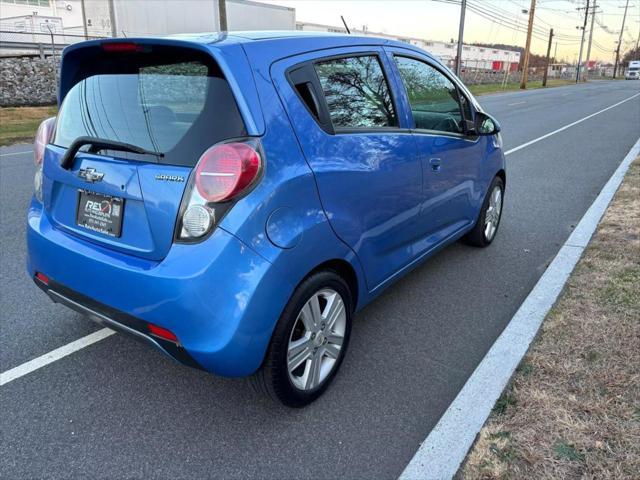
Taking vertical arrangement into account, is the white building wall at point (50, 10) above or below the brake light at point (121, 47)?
above

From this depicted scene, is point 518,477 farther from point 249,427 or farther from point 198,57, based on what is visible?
point 198,57

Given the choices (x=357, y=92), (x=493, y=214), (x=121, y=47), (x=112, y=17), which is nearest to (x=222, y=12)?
(x=112, y=17)

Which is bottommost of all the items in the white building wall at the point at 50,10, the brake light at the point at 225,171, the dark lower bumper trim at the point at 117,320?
the dark lower bumper trim at the point at 117,320

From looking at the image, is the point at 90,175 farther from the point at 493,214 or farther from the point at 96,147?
the point at 493,214

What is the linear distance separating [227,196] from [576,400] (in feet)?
6.46

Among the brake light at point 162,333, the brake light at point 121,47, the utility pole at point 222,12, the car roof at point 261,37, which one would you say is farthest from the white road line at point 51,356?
the utility pole at point 222,12

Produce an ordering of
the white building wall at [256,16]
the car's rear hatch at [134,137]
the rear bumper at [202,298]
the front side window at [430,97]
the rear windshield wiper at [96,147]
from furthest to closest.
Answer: the white building wall at [256,16]
the front side window at [430,97]
the rear windshield wiper at [96,147]
the car's rear hatch at [134,137]
the rear bumper at [202,298]

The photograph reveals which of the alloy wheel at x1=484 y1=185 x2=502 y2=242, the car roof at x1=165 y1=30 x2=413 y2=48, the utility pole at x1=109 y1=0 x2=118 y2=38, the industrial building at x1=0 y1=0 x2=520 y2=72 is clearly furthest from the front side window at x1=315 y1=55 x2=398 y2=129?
the utility pole at x1=109 y1=0 x2=118 y2=38

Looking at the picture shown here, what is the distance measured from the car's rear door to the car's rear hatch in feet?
1.25

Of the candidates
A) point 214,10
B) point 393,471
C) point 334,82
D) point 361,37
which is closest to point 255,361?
point 393,471

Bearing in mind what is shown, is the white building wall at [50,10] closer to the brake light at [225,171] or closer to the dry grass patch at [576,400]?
the brake light at [225,171]

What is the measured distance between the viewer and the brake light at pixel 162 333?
2.24 metres

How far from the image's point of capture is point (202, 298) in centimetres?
215

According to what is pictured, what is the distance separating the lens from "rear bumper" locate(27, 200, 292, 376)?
84.6 inches
